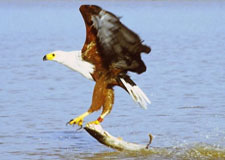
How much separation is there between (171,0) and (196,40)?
42.3 m

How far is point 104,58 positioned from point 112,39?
1.08 feet

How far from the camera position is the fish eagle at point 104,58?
27.2 ft

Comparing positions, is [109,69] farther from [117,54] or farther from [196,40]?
[196,40]

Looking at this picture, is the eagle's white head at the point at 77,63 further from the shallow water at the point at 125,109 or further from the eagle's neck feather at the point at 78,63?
the shallow water at the point at 125,109

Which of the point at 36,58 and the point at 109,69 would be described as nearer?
the point at 109,69

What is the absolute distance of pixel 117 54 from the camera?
8.52 meters

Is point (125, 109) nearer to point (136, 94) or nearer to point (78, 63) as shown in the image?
point (136, 94)

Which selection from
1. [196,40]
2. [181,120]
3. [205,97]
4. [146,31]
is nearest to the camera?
[181,120]

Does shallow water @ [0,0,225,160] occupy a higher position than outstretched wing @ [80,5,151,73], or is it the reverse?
outstretched wing @ [80,5,151,73]

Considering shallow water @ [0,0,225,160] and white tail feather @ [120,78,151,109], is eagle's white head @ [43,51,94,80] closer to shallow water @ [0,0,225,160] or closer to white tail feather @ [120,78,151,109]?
white tail feather @ [120,78,151,109]

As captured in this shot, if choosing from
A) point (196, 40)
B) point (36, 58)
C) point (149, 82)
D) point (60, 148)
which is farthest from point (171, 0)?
point (60, 148)

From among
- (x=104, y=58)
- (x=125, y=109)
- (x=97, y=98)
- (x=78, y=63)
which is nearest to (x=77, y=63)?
(x=78, y=63)

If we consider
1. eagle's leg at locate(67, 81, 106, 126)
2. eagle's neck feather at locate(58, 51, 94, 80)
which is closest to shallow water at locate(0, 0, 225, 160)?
eagle's leg at locate(67, 81, 106, 126)

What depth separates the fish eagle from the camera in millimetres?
8302
